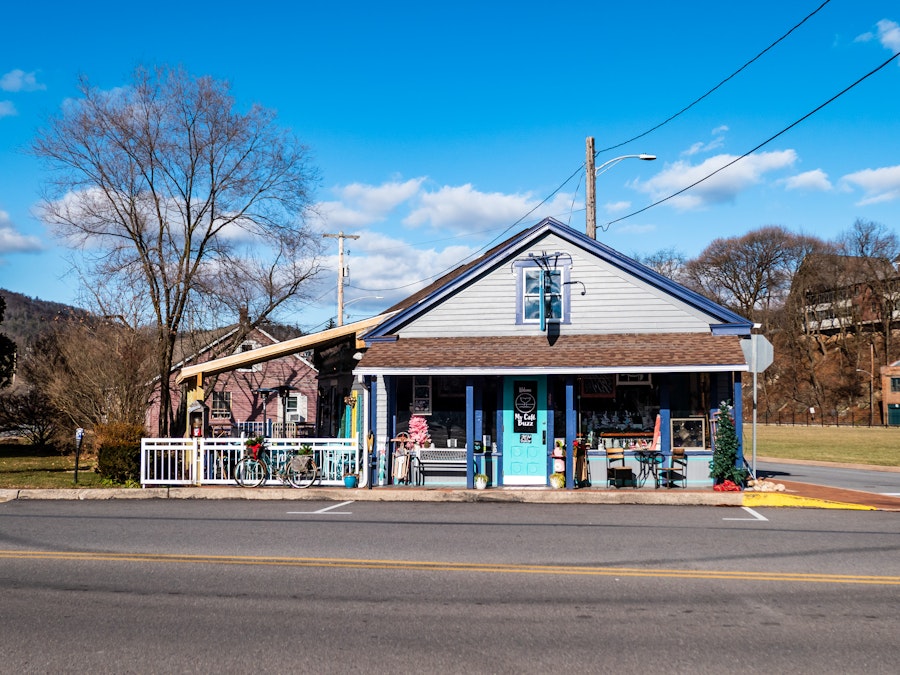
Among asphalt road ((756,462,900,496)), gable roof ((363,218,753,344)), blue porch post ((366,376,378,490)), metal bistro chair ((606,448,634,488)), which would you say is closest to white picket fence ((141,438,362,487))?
blue porch post ((366,376,378,490))

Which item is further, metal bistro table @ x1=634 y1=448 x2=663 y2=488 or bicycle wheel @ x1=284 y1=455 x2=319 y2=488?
metal bistro table @ x1=634 y1=448 x2=663 y2=488

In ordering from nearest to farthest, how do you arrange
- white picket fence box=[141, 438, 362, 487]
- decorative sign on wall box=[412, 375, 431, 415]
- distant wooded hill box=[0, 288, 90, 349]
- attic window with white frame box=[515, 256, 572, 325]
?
white picket fence box=[141, 438, 362, 487] < attic window with white frame box=[515, 256, 572, 325] < decorative sign on wall box=[412, 375, 431, 415] < distant wooded hill box=[0, 288, 90, 349]

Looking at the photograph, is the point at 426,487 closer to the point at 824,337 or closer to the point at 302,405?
the point at 302,405

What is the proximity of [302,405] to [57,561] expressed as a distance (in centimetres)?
4021

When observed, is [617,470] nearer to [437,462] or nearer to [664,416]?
[664,416]

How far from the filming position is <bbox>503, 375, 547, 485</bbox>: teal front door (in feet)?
60.8

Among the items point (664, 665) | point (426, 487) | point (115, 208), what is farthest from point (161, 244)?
point (664, 665)

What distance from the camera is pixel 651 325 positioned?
1925cm

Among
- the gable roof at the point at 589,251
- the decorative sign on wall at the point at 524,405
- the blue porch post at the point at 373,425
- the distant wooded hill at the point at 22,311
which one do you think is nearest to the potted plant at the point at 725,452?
the gable roof at the point at 589,251

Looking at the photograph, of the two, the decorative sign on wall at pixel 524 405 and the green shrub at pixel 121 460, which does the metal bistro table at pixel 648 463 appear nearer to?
the decorative sign on wall at pixel 524 405

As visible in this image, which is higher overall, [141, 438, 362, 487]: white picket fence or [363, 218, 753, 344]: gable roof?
[363, 218, 753, 344]: gable roof

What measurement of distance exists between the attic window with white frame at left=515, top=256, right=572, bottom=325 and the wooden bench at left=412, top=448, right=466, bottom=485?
3.52 meters

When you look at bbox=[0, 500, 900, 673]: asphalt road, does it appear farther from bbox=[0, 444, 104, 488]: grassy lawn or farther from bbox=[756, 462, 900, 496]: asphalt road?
bbox=[756, 462, 900, 496]: asphalt road

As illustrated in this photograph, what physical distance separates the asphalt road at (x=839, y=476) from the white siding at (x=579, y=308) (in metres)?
5.08
